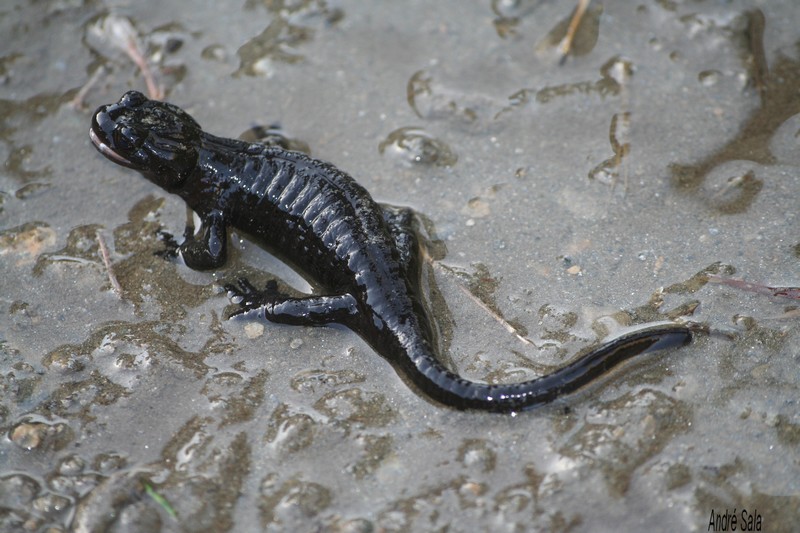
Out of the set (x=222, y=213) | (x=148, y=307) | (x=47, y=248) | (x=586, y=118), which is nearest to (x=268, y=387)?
(x=148, y=307)

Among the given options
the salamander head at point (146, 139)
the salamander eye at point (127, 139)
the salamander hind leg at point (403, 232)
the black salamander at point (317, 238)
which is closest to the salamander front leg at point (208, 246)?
the black salamander at point (317, 238)

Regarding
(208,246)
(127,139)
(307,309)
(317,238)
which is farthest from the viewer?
(127,139)

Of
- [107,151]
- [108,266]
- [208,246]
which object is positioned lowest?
[108,266]

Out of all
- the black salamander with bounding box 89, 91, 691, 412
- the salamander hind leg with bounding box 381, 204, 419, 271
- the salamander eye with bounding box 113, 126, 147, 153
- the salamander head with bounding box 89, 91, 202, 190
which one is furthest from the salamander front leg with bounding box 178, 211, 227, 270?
the salamander hind leg with bounding box 381, 204, 419, 271

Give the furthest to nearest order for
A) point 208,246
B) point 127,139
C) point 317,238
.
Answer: point 127,139
point 208,246
point 317,238

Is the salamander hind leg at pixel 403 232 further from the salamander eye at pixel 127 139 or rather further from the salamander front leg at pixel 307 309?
the salamander eye at pixel 127 139

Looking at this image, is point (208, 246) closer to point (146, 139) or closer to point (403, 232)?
point (146, 139)

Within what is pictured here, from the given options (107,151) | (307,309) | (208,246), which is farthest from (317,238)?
(107,151)
